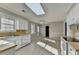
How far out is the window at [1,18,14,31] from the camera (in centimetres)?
202

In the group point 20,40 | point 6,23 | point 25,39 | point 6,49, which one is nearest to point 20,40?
point 20,40

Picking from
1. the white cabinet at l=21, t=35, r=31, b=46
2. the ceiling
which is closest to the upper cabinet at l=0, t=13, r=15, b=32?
the ceiling

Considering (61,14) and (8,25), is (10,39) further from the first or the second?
(61,14)

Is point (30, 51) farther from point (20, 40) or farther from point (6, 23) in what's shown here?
point (6, 23)

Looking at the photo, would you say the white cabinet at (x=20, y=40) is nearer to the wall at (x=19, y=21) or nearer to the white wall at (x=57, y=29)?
the wall at (x=19, y=21)

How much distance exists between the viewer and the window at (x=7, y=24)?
2.02 meters

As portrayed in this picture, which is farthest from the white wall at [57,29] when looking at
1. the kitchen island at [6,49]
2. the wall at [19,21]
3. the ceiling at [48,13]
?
the kitchen island at [6,49]

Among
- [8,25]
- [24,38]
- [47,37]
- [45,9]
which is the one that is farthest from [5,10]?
[47,37]

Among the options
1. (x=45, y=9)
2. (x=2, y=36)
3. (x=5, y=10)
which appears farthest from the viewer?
(x=45, y=9)

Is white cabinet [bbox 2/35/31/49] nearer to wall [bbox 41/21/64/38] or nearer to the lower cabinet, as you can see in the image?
the lower cabinet

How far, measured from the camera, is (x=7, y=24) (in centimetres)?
207

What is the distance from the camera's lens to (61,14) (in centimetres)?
218

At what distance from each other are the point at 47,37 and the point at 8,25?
957 mm

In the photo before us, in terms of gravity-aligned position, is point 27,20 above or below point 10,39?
above
